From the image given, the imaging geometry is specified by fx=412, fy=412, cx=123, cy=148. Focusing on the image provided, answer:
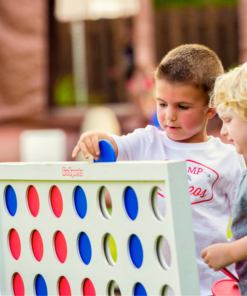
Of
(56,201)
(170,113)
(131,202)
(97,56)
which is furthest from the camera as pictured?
(97,56)

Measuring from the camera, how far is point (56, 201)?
3.09 ft

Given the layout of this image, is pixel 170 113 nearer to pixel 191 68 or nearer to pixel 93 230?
pixel 191 68

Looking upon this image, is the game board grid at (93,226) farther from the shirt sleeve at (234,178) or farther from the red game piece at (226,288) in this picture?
the shirt sleeve at (234,178)

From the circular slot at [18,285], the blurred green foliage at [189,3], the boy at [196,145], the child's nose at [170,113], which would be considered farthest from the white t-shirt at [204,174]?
the blurred green foliage at [189,3]

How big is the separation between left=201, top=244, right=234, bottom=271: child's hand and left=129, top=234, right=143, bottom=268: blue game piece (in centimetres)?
15

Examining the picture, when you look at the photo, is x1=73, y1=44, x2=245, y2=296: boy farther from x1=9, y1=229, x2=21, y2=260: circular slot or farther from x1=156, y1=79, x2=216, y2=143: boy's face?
x1=9, y1=229, x2=21, y2=260: circular slot

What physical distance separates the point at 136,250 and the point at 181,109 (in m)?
0.47

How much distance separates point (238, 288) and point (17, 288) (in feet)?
1.77

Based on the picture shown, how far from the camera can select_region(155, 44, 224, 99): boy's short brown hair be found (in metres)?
1.15

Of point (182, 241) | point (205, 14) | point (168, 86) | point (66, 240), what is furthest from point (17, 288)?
point (205, 14)

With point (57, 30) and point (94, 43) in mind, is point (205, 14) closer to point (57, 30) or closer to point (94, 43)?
point (94, 43)

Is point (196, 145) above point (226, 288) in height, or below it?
above

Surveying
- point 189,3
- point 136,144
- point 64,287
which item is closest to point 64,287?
point 64,287

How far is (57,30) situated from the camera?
441 centimetres
